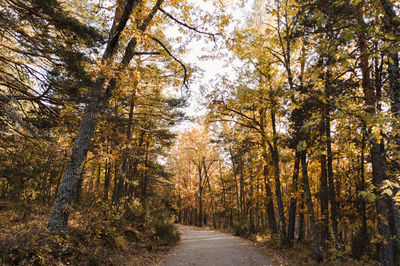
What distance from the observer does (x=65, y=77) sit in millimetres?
7555

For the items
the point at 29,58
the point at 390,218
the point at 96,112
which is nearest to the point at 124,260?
the point at 96,112

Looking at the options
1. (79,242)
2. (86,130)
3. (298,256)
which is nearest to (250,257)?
(298,256)

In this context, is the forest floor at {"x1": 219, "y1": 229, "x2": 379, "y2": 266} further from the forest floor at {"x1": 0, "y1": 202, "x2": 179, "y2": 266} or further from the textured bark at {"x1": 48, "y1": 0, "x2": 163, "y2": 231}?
the textured bark at {"x1": 48, "y1": 0, "x2": 163, "y2": 231}

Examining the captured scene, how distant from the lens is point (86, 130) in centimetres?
622

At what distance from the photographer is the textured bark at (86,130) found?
18.4 feet

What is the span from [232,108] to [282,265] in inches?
313

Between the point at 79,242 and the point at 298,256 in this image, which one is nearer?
the point at 79,242

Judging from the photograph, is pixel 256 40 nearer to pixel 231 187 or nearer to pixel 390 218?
pixel 390 218

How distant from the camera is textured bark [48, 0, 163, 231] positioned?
5609mm

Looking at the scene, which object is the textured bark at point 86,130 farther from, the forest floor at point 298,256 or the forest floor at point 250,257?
the forest floor at point 298,256

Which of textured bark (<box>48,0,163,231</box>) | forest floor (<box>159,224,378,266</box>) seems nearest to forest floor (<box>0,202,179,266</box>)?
textured bark (<box>48,0,163,231</box>)

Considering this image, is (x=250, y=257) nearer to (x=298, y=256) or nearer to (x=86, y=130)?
(x=298, y=256)

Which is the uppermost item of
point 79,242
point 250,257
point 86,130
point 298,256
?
point 86,130

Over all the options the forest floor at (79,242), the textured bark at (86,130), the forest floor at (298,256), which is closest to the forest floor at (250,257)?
the forest floor at (298,256)
